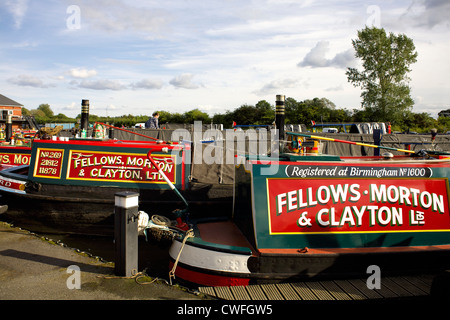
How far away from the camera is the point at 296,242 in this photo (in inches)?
199

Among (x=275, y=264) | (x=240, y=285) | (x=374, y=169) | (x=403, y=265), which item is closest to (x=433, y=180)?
(x=374, y=169)

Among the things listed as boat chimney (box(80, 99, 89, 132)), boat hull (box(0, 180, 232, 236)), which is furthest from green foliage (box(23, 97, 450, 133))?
boat hull (box(0, 180, 232, 236))

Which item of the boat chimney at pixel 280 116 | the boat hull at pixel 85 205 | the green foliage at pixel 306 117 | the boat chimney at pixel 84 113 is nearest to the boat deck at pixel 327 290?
the boat chimney at pixel 280 116

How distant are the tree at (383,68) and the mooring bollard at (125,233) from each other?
3635 cm

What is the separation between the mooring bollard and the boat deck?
39.8 inches

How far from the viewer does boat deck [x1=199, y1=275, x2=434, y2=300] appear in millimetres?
4512

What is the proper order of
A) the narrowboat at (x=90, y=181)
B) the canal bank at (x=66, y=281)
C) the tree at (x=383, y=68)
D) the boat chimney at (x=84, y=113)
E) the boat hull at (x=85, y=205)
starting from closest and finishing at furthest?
the canal bank at (x=66, y=281), the boat hull at (x=85, y=205), the narrowboat at (x=90, y=181), the boat chimney at (x=84, y=113), the tree at (x=383, y=68)

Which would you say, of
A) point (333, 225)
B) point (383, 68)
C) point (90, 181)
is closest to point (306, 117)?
point (383, 68)

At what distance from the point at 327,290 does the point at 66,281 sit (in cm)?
336

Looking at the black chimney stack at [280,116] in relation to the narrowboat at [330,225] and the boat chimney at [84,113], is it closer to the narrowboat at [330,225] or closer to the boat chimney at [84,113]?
the narrowboat at [330,225]

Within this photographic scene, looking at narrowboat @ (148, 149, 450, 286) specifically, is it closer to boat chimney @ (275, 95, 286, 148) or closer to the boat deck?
the boat deck

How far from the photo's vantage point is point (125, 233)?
4613mm

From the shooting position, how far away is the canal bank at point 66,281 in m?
4.27
